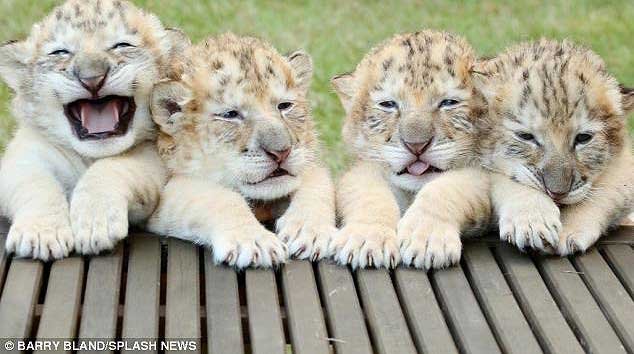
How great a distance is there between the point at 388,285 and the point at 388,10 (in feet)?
17.2

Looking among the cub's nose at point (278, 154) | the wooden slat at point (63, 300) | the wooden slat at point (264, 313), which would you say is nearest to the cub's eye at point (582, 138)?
the cub's nose at point (278, 154)

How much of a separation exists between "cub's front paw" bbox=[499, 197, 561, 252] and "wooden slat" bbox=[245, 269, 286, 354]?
2.66ft

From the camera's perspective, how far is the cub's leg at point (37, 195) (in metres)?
3.89

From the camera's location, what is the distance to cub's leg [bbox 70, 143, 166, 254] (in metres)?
3.91

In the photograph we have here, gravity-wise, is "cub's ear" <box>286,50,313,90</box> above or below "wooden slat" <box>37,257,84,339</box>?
above

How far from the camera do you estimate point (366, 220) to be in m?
4.07

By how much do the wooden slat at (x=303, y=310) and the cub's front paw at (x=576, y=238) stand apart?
863 mm

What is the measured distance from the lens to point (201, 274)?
395 cm

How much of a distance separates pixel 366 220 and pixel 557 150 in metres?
0.70

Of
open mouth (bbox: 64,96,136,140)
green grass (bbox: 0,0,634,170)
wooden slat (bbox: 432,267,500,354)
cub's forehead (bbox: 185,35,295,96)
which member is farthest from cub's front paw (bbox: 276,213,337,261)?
green grass (bbox: 0,0,634,170)

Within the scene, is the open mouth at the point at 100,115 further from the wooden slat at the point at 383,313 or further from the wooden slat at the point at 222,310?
the wooden slat at the point at 383,313

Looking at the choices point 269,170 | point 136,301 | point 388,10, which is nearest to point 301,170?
point 269,170

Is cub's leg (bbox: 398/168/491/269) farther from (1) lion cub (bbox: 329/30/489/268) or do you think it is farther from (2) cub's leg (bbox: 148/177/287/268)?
(2) cub's leg (bbox: 148/177/287/268)

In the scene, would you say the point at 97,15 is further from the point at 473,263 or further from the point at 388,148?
the point at 473,263
